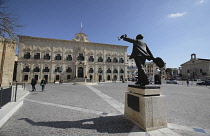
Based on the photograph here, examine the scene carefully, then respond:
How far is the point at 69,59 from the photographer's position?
107ft

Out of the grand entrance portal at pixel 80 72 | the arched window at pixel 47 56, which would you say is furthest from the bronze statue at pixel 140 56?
the arched window at pixel 47 56

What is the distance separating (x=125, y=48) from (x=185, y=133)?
38797 mm

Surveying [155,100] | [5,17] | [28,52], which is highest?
[28,52]

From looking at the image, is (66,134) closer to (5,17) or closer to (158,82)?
(5,17)

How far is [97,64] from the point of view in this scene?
117ft

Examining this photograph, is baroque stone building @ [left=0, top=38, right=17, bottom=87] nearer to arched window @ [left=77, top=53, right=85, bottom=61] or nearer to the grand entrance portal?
the grand entrance portal

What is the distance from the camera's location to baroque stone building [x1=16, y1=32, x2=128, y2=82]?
28.9 metres

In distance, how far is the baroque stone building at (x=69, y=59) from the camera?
28891 millimetres

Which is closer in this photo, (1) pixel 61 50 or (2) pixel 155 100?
(2) pixel 155 100

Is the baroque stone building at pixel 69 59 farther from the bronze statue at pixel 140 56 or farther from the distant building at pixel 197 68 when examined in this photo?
the distant building at pixel 197 68

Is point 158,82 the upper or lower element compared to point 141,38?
lower

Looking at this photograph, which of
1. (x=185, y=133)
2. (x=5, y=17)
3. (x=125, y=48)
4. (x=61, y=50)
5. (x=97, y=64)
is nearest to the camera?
(x=185, y=133)

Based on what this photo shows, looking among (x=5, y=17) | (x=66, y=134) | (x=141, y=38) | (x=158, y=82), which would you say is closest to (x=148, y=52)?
(x=141, y=38)

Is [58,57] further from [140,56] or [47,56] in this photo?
[140,56]
